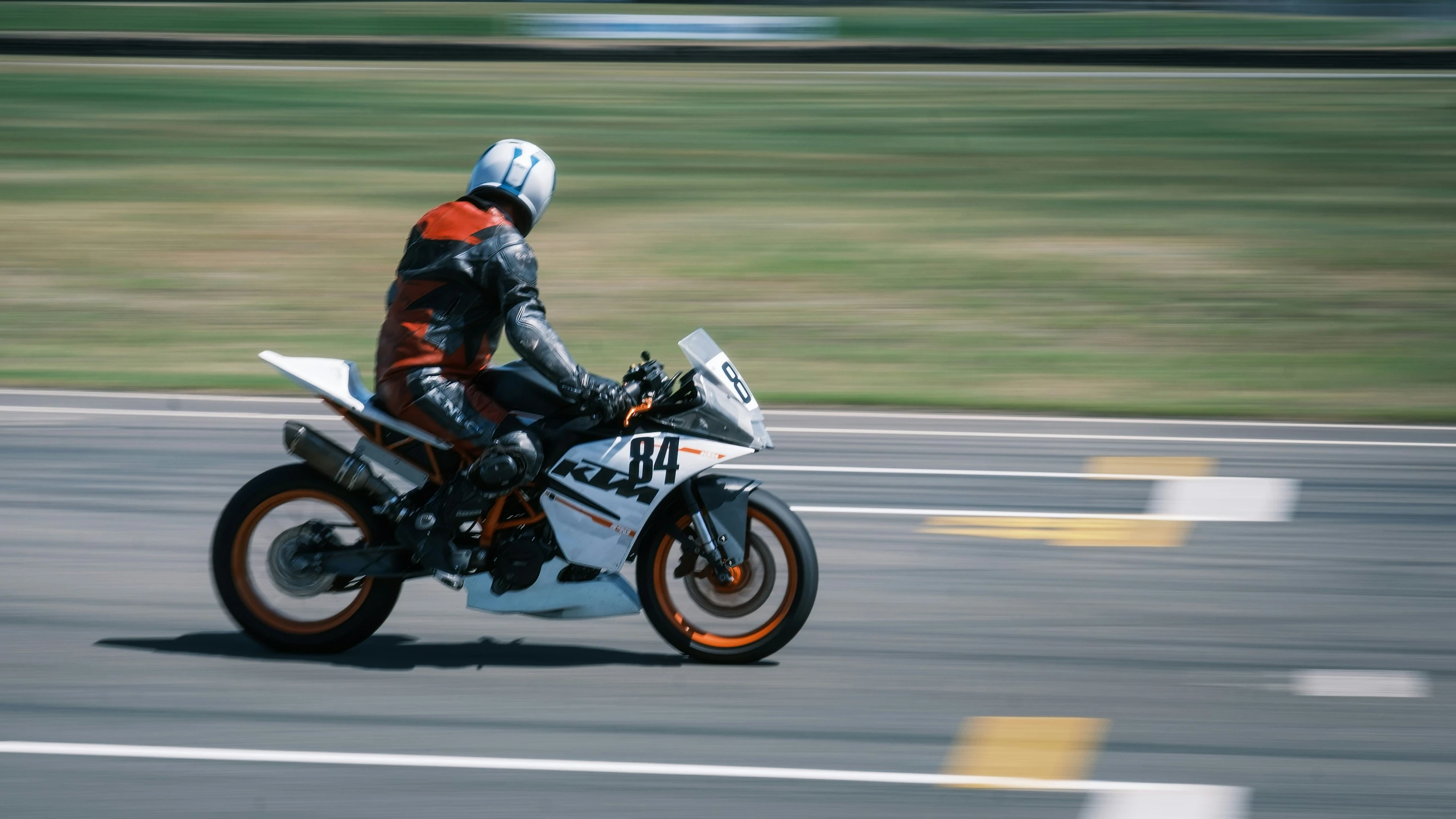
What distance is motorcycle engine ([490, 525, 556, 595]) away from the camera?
604 cm

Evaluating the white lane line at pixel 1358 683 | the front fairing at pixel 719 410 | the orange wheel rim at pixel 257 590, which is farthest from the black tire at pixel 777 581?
the white lane line at pixel 1358 683

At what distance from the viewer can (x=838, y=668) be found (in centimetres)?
620

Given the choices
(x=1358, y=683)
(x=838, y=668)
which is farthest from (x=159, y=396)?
(x=1358, y=683)

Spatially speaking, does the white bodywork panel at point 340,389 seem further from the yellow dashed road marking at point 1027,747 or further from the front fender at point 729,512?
the yellow dashed road marking at point 1027,747

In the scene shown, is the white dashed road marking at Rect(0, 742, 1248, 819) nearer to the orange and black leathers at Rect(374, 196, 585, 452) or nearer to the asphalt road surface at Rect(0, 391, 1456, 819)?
the asphalt road surface at Rect(0, 391, 1456, 819)

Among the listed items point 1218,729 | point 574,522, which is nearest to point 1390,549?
point 1218,729

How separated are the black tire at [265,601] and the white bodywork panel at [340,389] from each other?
0.31 m

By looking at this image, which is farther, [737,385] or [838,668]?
[838,668]

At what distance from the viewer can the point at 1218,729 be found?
18.3 ft

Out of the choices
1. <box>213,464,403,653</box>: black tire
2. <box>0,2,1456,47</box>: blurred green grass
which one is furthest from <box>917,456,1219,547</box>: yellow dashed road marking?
<box>0,2,1456,47</box>: blurred green grass

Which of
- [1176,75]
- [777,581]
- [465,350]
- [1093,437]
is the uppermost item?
[1176,75]

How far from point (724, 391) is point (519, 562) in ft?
3.16

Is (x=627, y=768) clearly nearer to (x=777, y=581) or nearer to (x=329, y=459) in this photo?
(x=777, y=581)

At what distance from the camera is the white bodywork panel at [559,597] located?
6.03 m
